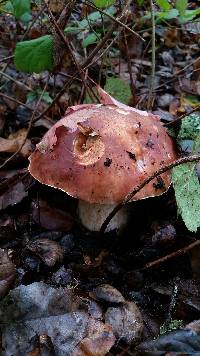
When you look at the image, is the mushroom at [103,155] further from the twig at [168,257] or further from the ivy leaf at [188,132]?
the twig at [168,257]

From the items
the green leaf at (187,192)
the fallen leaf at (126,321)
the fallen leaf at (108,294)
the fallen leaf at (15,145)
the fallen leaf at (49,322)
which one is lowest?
the fallen leaf at (126,321)

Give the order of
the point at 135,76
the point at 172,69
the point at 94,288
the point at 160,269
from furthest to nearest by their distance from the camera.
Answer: the point at 172,69 < the point at 135,76 < the point at 160,269 < the point at 94,288

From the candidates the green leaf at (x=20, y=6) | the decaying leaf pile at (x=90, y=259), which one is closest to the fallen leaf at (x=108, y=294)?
the decaying leaf pile at (x=90, y=259)

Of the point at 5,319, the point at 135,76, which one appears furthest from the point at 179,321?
the point at 135,76

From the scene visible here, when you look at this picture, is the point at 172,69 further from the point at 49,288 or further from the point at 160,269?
the point at 49,288

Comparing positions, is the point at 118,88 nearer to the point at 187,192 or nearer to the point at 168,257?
the point at 187,192

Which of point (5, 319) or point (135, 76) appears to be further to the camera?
point (135, 76)

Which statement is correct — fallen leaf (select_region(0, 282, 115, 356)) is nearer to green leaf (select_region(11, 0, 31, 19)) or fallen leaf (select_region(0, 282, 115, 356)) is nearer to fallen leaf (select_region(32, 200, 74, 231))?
fallen leaf (select_region(32, 200, 74, 231))
